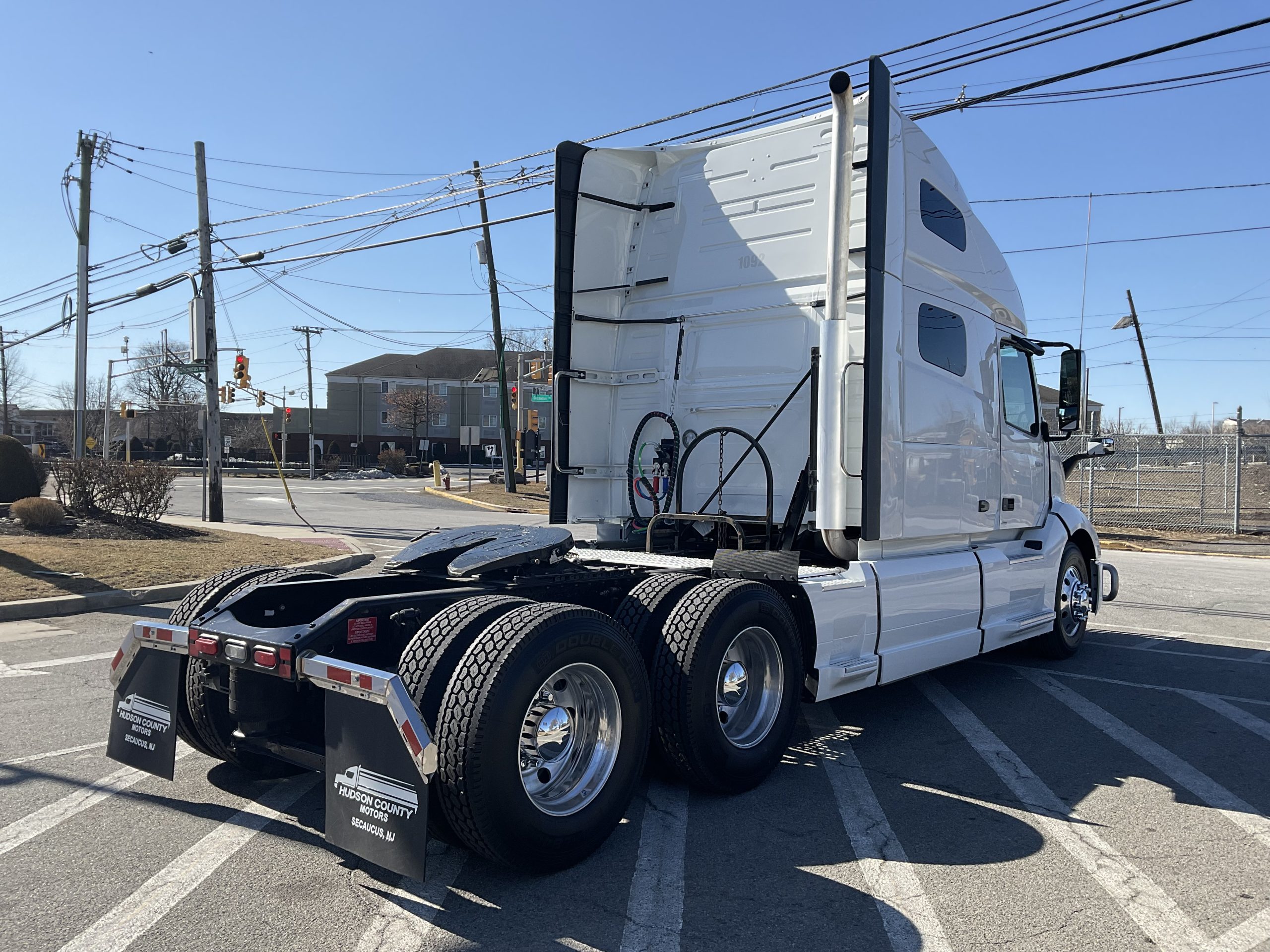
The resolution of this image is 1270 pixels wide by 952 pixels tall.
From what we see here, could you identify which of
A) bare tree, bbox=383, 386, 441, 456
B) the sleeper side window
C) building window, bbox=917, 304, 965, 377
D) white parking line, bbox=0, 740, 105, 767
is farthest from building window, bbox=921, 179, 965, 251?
bare tree, bbox=383, 386, 441, 456

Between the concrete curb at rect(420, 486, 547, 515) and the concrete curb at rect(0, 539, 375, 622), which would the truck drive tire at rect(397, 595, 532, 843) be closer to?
the concrete curb at rect(0, 539, 375, 622)

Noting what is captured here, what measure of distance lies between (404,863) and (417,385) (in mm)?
97033

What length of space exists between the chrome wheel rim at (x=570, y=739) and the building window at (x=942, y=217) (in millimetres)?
3795

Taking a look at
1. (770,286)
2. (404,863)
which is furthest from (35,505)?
(404,863)

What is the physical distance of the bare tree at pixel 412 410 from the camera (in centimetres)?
8594

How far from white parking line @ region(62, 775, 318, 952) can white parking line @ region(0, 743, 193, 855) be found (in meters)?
0.71

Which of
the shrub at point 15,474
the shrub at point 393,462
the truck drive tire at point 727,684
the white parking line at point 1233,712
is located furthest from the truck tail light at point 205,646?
the shrub at point 393,462

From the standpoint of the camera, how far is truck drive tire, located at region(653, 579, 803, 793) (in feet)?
13.6

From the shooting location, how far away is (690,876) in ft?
11.5

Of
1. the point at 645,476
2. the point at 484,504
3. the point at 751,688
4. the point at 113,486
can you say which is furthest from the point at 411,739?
the point at 484,504

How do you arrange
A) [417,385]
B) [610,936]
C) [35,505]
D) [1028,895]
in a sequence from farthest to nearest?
1. [417,385]
2. [35,505]
3. [1028,895]
4. [610,936]

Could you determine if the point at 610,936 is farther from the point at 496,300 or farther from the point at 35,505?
the point at 496,300

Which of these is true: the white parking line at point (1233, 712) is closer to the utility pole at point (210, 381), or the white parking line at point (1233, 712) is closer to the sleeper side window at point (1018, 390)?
the sleeper side window at point (1018, 390)

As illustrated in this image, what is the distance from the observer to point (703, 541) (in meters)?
6.33
